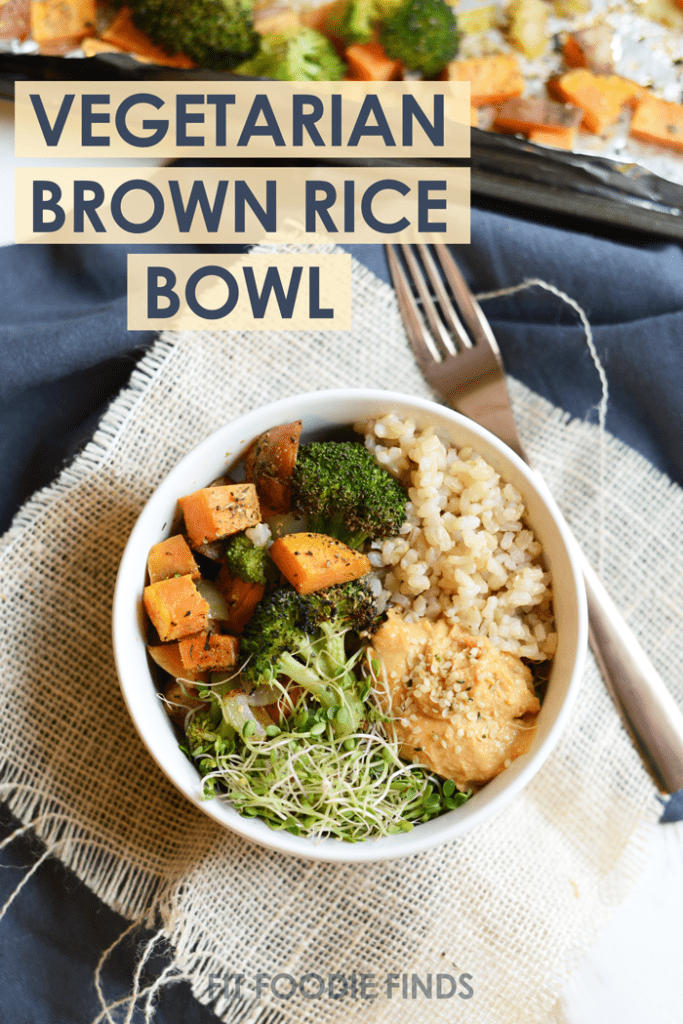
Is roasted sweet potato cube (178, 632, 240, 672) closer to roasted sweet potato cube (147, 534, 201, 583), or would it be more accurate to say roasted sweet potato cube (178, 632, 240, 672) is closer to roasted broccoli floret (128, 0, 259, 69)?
roasted sweet potato cube (147, 534, 201, 583)

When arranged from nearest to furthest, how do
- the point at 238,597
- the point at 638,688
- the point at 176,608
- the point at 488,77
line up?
1. the point at 176,608
2. the point at 238,597
3. the point at 638,688
4. the point at 488,77

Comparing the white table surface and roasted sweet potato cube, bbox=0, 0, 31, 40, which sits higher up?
roasted sweet potato cube, bbox=0, 0, 31, 40

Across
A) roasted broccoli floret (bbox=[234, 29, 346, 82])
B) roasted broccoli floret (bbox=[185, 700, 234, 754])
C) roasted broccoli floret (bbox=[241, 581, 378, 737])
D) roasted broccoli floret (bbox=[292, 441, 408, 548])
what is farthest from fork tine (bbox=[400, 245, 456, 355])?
roasted broccoli floret (bbox=[185, 700, 234, 754])

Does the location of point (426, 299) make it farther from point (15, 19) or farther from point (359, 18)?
point (15, 19)

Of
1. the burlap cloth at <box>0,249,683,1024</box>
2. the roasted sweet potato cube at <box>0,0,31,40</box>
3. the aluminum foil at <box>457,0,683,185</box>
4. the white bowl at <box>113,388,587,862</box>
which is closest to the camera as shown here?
the white bowl at <box>113,388,587,862</box>

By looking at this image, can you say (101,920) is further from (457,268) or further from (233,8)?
(233,8)

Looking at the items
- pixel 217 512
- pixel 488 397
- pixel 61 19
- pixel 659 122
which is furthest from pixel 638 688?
pixel 61 19
